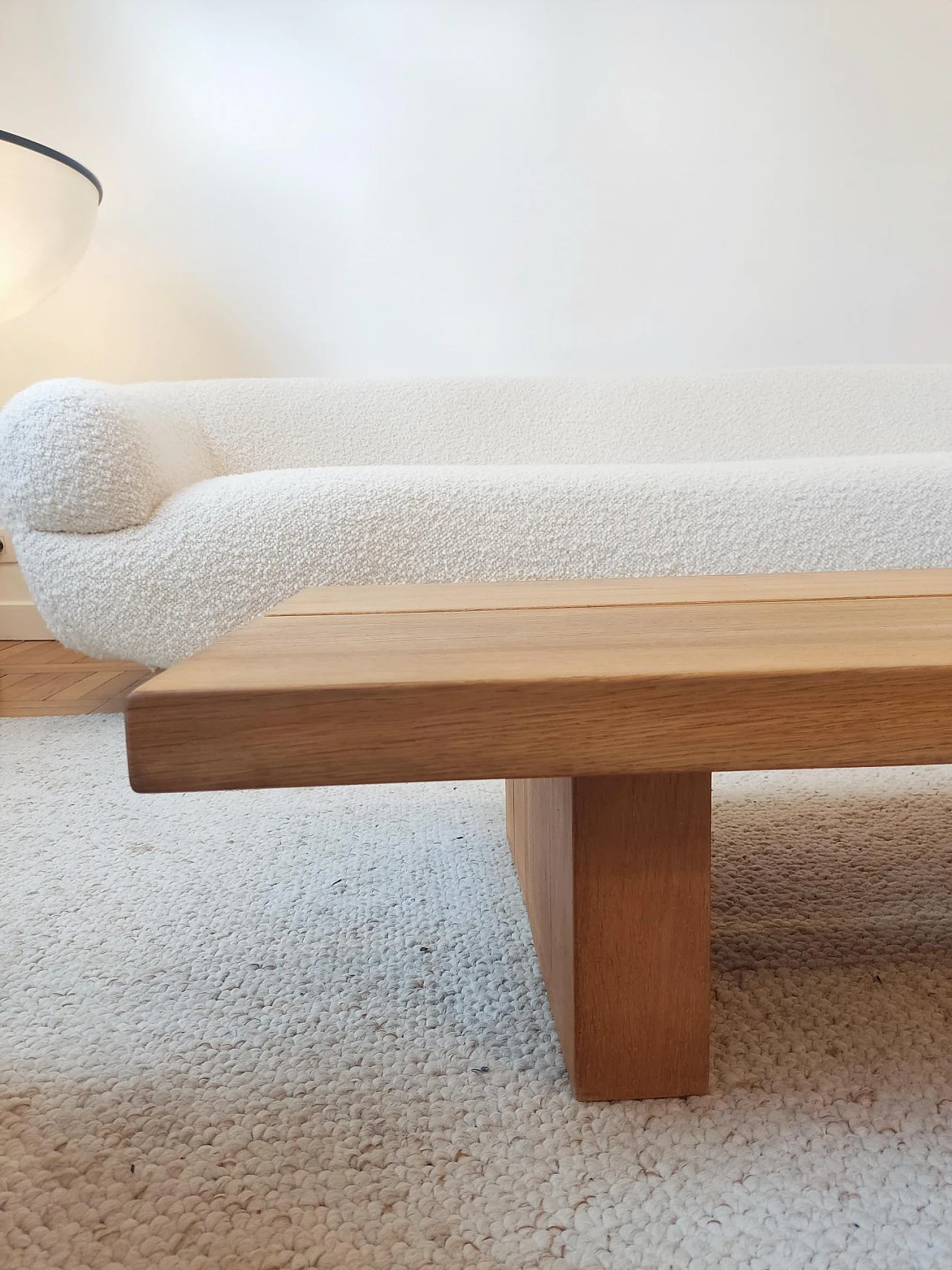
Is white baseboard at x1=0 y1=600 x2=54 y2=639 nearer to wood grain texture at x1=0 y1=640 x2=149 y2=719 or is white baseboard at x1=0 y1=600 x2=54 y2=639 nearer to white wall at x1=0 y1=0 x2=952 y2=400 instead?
wood grain texture at x1=0 y1=640 x2=149 y2=719

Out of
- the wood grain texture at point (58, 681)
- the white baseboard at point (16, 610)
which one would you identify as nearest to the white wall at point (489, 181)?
the white baseboard at point (16, 610)

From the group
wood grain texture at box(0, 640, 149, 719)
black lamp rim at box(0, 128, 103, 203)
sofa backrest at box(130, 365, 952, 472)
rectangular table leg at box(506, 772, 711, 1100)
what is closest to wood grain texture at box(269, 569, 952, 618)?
rectangular table leg at box(506, 772, 711, 1100)

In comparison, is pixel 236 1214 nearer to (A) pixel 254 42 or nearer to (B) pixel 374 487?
(B) pixel 374 487

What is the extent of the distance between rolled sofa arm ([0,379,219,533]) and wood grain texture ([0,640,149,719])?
0.31 meters

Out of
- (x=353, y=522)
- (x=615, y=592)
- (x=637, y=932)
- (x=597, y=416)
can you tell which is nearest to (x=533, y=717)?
(x=637, y=932)

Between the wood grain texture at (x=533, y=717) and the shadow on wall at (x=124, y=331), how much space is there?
6.76 feet

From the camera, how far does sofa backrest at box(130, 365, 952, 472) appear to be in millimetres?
1767

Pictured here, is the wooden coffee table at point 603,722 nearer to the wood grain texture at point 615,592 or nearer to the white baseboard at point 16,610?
the wood grain texture at point 615,592

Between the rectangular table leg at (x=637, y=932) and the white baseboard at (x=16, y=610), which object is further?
the white baseboard at (x=16, y=610)

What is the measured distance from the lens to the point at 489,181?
222 centimetres

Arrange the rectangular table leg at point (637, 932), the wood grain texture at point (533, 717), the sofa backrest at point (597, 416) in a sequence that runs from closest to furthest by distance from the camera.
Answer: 1. the wood grain texture at point (533, 717)
2. the rectangular table leg at point (637, 932)
3. the sofa backrest at point (597, 416)

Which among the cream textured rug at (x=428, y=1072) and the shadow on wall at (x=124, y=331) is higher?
the shadow on wall at (x=124, y=331)

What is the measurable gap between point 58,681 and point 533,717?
1.70m

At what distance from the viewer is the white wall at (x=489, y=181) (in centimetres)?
219
